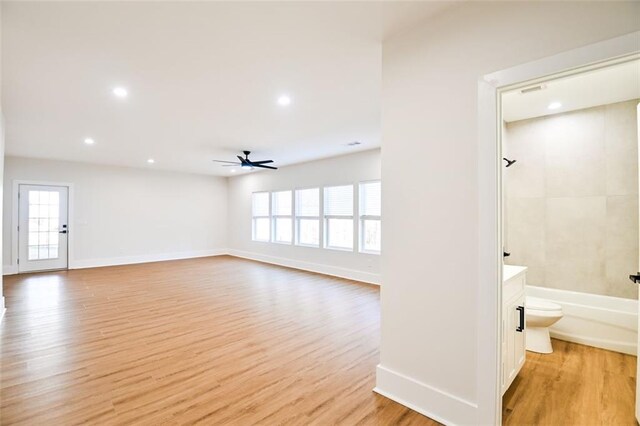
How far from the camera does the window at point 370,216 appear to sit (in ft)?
19.6

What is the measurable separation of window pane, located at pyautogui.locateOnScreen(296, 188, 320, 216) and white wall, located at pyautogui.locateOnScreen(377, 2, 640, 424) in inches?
199

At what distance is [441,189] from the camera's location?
1.89 meters

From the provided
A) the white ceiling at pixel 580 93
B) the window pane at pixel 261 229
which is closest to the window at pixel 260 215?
the window pane at pixel 261 229

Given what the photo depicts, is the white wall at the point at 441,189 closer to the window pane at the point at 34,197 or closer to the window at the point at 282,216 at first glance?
the window at the point at 282,216

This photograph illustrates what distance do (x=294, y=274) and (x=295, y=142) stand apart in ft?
10.1

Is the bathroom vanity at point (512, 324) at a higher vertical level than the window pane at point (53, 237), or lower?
lower

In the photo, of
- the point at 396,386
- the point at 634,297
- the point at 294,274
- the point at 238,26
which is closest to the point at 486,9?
the point at 238,26

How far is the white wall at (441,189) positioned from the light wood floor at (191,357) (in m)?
0.38

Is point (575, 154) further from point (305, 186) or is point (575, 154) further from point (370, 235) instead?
point (305, 186)

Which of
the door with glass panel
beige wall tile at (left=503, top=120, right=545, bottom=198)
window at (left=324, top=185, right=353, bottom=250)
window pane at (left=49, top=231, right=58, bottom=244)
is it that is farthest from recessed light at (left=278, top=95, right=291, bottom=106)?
window pane at (left=49, top=231, right=58, bottom=244)

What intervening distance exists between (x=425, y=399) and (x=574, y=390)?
1.29m

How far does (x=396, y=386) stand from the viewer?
211cm

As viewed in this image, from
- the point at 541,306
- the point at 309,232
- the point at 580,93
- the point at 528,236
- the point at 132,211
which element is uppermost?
the point at 580,93

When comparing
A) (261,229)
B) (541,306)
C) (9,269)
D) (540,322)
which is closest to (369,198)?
(541,306)
